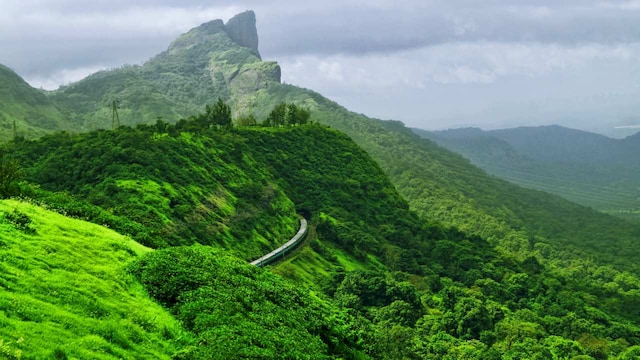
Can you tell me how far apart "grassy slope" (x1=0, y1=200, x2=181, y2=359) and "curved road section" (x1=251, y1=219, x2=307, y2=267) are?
49885 millimetres

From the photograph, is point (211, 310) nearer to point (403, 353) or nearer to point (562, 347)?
point (403, 353)

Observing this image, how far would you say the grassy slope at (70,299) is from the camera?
862 inches

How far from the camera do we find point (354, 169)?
15900 centimetres

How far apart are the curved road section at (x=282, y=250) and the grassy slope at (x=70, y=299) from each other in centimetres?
4989

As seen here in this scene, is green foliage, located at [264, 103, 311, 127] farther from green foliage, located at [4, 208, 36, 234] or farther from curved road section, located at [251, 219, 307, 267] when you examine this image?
green foliage, located at [4, 208, 36, 234]

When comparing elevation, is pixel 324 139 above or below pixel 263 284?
above

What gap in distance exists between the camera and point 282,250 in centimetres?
9494

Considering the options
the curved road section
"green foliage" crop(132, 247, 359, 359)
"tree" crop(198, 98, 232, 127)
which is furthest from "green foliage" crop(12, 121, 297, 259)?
"green foliage" crop(132, 247, 359, 359)

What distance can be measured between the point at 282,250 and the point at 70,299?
69251 millimetres

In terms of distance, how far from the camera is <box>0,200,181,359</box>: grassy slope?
21891 millimetres

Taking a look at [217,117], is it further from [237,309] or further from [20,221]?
[237,309]

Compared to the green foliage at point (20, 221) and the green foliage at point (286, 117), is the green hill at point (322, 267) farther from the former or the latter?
the green foliage at point (286, 117)

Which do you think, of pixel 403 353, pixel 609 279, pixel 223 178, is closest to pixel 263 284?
pixel 403 353

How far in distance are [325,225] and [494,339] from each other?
40385 millimetres
